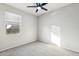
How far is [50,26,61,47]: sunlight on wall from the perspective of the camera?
15.3 ft

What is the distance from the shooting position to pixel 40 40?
19.6 feet

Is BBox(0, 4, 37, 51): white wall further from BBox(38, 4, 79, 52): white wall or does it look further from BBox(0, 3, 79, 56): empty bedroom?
BBox(38, 4, 79, 52): white wall

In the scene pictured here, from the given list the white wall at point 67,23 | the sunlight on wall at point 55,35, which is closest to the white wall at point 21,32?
the white wall at point 67,23

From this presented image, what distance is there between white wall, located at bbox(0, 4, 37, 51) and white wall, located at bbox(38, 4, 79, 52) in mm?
1288

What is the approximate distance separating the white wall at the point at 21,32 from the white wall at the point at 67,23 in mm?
1288

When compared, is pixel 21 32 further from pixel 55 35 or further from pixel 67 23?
pixel 67 23

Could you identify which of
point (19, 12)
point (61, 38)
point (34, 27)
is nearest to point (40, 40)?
point (34, 27)

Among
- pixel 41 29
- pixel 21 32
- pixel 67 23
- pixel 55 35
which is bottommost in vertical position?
pixel 55 35

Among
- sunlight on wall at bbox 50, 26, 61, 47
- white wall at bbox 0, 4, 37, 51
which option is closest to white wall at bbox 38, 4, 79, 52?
sunlight on wall at bbox 50, 26, 61, 47

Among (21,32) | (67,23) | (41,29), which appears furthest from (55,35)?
(21,32)

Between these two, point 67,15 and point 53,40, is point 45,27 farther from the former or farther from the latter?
point 67,15

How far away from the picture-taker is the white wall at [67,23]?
12.2ft

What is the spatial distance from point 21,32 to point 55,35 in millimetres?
2382

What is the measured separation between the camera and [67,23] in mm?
4090
